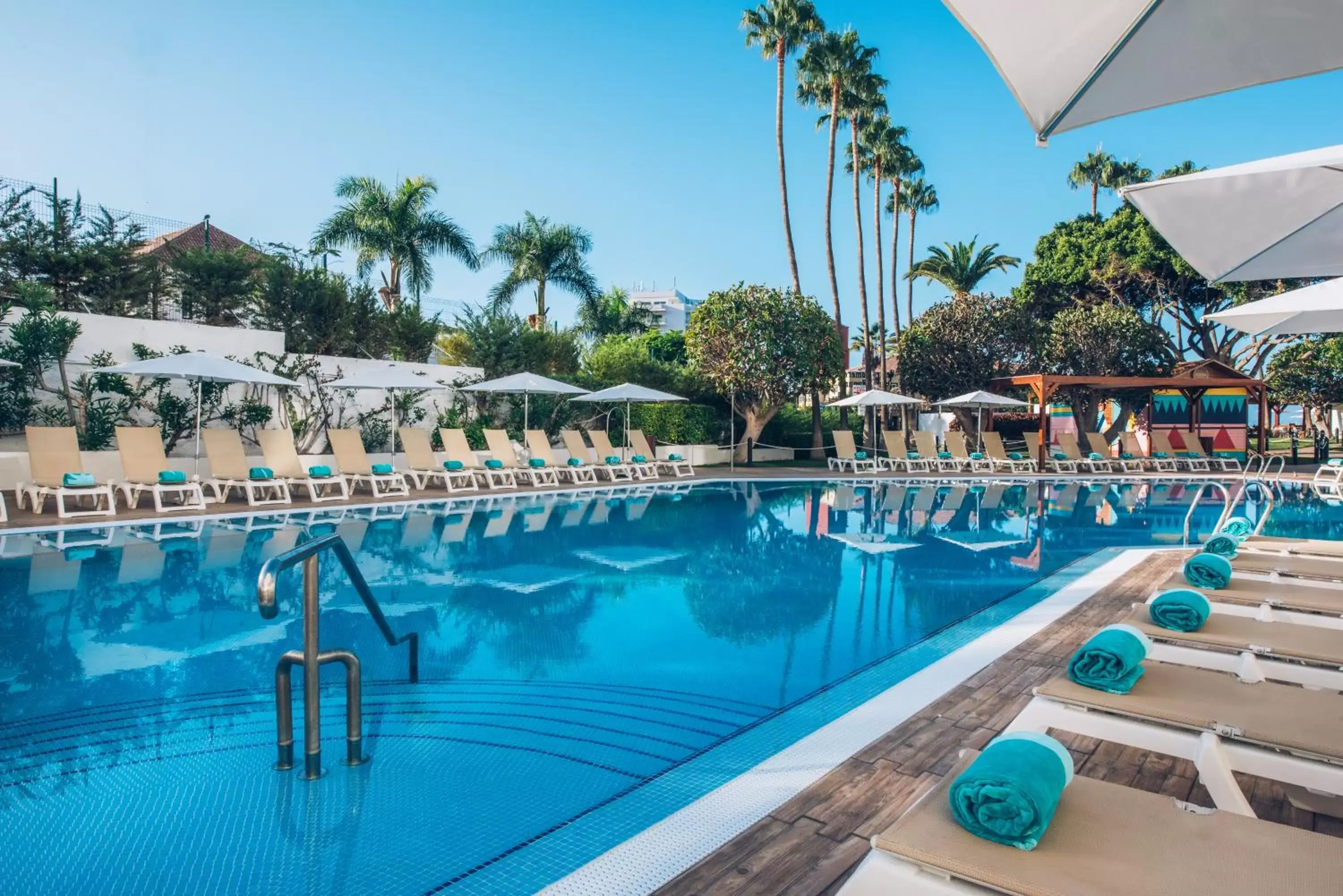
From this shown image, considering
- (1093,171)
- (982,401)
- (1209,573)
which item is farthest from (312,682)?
(1093,171)

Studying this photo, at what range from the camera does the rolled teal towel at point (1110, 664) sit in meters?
2.86

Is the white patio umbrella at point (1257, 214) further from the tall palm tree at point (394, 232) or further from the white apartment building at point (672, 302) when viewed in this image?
the white apartment building at point (672, 302)

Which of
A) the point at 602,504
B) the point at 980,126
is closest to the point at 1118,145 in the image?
the point at 980,126

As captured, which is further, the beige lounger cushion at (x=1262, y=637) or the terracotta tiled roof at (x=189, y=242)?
the terracotta tiled roof at (x=189, y=242)

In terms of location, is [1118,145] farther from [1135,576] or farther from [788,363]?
[1135,576]

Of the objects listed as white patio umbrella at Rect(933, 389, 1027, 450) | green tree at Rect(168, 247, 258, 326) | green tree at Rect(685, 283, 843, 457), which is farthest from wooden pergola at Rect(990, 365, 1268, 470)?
green tree at Rect(168, 247, 258, 326)

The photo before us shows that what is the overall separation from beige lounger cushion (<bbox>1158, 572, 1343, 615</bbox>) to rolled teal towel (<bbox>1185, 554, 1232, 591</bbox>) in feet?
0.13

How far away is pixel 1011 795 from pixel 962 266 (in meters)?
36.4

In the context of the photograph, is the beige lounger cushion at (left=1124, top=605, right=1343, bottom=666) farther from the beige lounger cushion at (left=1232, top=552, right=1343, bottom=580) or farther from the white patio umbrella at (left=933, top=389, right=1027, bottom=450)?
the white patio umbrella at (left=933, top=389, right=1027, bottom=450)

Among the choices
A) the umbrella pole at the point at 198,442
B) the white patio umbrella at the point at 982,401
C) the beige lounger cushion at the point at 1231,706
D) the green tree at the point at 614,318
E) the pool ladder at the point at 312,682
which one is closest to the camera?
A: the beige lounger cushion at the point at 1231,706

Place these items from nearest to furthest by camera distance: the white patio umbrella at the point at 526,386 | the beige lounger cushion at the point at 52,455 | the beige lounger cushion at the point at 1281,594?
the beige lounger cushion at the point at 1281,594, the beige lounger cushion at the point at 52,455, the white patio umbrella at the point at 526,386

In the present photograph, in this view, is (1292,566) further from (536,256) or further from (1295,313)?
(536,256)

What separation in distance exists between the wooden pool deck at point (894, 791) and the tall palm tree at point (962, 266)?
3369cm

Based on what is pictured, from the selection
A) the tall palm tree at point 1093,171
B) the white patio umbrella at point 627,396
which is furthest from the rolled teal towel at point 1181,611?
the tall palm tree at point 1093,171
